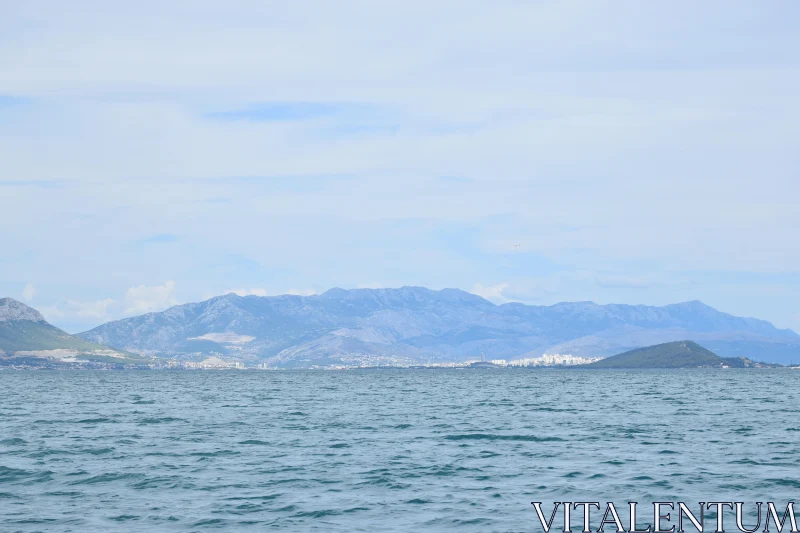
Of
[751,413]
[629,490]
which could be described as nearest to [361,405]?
[751,413]

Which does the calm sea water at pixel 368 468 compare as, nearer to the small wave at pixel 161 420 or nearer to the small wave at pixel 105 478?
the small wave at pixel 105 478

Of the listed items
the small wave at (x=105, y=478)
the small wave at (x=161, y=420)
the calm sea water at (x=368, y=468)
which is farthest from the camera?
the small wave at (x=161, y=420)

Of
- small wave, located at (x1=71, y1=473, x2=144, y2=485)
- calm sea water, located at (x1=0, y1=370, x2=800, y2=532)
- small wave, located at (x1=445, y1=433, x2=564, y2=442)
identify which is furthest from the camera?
small wave, located at (x1=445, y1=433, x2=564, y2=442)

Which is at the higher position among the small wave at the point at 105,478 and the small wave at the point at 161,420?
the small wave at the point at 105,478

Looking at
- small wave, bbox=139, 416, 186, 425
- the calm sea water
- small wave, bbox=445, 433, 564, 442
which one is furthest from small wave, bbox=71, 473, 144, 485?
small wave, bbox=139, 416, 186, 425

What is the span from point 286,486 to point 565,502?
17984 mm

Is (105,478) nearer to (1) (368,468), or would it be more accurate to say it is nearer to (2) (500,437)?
(1) (368,468)

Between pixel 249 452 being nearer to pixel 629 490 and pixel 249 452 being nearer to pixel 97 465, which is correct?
pixel 97 465

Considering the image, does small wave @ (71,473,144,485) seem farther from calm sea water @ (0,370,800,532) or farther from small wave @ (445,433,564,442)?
small wave @ (445,433,564,442)

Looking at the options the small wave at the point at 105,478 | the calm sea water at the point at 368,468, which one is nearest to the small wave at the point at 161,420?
the calm sea water at the point at 368,468

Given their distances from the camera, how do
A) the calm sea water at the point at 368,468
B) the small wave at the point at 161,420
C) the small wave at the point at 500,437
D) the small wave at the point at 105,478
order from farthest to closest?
1. the small wave at the point at 161,420
2. the small wave at the point at 500,437
3. the small wave at the point at 105,478
4. the calm sea water at the point at 368,468

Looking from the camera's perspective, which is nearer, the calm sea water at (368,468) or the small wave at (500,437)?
the calm sea water at (368,468)

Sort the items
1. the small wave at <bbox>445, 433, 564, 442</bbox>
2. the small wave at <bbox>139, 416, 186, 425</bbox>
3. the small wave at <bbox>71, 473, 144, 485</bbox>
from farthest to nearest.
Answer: the small wave at <bbox>139, 416, 186, 425</bbox>
the small wave at <bbox>445, 433, 564, 442</bbox>
the small wave at <bbox>71, 473, 144, 485</bbox>

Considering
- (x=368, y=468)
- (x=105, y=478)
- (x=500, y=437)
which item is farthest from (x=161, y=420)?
(x=368, y=468)
